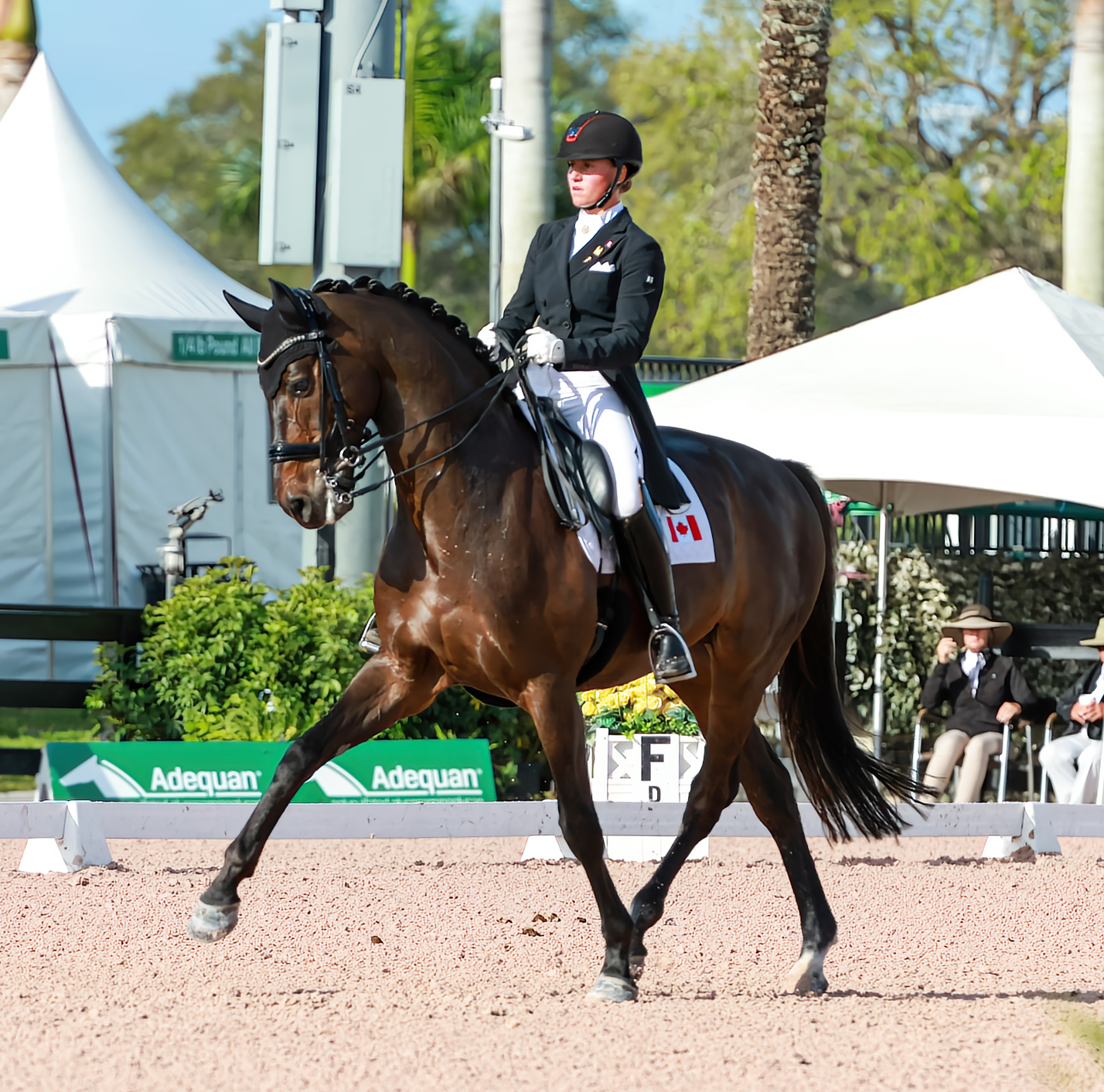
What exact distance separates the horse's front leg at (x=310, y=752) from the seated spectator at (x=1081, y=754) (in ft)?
19.9

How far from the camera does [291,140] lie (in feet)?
32.7

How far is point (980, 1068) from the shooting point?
4465 millimetres

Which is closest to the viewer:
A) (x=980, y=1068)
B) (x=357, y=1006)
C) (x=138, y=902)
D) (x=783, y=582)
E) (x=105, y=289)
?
(x=980, y=1068)

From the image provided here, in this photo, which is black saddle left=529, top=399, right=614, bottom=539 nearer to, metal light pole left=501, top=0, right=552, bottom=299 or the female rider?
the female rider

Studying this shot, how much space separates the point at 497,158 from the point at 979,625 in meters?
9.13

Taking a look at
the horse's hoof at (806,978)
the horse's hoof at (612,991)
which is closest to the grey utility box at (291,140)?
the horse's hoof at (806,978)

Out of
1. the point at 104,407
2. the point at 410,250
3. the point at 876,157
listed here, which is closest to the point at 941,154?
the point at 876,157

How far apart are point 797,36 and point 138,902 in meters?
9.79

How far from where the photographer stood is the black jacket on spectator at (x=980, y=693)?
1073 centimetres

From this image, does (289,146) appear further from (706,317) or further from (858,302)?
(858,302)

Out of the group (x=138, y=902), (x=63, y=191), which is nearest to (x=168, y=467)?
(x=63, y=191)

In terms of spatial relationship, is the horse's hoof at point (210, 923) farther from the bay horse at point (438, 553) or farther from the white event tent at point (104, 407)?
the white event tent at point (104, 407)

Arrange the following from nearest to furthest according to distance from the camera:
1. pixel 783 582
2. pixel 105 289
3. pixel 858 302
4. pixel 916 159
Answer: pixel 783 582 → pixel 105 289 → pixel 916 159 → pixel 858 302

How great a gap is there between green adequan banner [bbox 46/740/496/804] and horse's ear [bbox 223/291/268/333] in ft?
12.5
